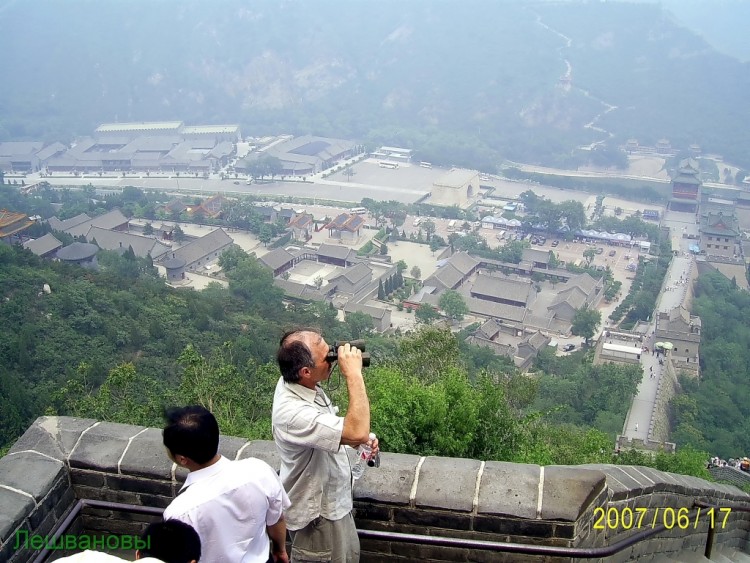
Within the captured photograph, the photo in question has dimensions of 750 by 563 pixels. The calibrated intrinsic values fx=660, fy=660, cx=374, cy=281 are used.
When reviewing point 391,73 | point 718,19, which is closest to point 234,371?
Result: point 391,73

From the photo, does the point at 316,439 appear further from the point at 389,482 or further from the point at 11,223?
the point at 11,223

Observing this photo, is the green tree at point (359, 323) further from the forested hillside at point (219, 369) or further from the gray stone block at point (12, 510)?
the gray stone block at point (12, 510)

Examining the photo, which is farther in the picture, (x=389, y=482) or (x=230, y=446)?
(x=230, y=446)

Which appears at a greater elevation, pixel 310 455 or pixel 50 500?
pixel 310 455

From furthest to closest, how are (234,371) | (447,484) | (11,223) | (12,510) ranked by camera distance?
(11,223) < (234,371) < (447,484) < (12,510)

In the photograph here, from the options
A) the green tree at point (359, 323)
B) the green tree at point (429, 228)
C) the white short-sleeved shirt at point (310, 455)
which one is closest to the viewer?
the white short-sleeved shirt at point (310, 455)

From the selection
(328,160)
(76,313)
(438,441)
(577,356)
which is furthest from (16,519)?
(328,160)

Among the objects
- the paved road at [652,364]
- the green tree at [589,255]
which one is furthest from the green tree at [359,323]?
the green tree at [589,255]
